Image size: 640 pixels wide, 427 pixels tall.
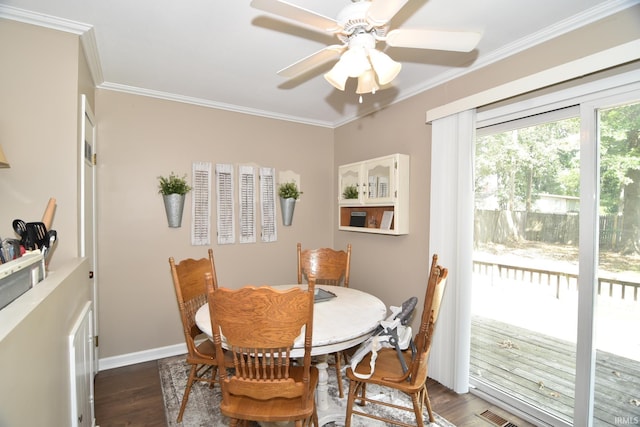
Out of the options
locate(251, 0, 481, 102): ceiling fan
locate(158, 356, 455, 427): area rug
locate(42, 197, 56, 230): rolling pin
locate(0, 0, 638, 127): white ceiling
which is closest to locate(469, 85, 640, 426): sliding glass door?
locate(0, 0, 638, 127): white ceiling

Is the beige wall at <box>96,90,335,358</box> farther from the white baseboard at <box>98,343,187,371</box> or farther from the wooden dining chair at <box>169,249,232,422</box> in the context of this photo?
the wooden dining chair at <box>169,249,232,422</box>

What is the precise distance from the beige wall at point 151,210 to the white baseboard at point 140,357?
5 cm

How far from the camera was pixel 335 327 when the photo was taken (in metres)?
1.74

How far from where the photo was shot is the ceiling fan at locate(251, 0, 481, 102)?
1277mm

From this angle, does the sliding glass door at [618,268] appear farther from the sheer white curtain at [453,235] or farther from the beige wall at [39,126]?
the beige wall at [39,126]

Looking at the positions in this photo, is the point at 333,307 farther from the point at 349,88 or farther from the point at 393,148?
the point at 349,88

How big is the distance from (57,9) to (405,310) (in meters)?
2.62

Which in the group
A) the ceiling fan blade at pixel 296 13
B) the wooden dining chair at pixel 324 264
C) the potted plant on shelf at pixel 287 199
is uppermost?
the ceiling fan blade at pixel 296 13

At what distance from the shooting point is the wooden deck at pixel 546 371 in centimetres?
178

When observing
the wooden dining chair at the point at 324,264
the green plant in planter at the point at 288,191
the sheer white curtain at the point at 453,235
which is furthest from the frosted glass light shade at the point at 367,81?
the green plant in planter at the point at 288,191

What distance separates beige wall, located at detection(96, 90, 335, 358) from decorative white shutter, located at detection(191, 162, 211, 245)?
0.06m

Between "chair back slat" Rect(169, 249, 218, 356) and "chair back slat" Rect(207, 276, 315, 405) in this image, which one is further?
"chair back slat" Rect(169, 249, 218, 356)

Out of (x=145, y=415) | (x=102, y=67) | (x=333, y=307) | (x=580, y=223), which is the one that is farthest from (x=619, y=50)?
(x=145, y=415)

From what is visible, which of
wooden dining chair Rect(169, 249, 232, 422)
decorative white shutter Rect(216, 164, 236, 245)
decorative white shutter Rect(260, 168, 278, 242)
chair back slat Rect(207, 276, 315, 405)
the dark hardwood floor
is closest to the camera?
chair back slat Rect(207, 276, 315, 405)
